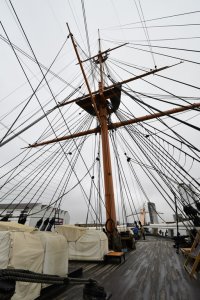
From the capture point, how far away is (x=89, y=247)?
24.5ft

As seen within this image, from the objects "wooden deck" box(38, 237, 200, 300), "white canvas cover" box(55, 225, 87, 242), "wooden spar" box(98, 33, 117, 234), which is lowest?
"wooden deck" box(38, 237, 200, 300)

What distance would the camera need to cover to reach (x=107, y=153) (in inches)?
424

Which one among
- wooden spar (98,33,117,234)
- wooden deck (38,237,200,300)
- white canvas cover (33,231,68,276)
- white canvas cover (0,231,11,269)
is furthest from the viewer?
wooden spar (98,33,117,234)

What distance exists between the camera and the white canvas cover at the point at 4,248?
3.23 m

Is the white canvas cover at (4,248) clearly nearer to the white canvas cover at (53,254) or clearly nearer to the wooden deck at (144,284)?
the white canvas cover at (53,254)

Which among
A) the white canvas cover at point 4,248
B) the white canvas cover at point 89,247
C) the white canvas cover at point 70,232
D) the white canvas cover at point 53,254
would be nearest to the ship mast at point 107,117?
the white canvas cover at point 89,247

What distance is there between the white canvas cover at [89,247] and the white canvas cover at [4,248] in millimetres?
4692

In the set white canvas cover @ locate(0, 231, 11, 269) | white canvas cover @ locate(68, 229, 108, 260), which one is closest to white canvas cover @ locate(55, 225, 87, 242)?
white canvas cover @ locate(68, 229, 108, 260)

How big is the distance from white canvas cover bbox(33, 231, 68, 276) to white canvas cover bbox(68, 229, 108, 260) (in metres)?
2.69

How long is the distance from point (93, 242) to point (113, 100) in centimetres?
963

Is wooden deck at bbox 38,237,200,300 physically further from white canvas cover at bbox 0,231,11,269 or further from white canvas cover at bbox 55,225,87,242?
white canvas cover at bbox 55,225,87,242

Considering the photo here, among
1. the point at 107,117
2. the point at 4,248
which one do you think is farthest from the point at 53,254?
the point at 107,117

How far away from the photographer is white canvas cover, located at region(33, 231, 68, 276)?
13.9 ft

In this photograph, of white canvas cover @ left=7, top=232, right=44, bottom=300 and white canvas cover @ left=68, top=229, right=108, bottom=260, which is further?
white canvas cover @ left=68, top=229, right=108, bottom=260
